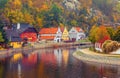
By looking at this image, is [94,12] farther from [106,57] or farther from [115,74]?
[115,74]

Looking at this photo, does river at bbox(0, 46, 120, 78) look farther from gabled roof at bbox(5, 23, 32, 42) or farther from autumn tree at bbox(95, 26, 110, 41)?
gabled roof at bbox(5, 23, 32, 42)

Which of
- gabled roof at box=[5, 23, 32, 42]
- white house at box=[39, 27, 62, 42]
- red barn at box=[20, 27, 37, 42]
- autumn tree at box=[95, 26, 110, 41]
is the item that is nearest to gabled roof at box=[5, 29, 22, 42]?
gabled roof at box=[5, 23, 32, 42]

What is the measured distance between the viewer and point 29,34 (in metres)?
104

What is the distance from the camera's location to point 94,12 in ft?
506

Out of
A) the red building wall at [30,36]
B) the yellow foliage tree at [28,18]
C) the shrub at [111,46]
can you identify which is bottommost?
the shrub at [111,46]

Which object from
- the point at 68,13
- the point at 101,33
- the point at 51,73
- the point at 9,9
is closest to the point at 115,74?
the point at 51,73

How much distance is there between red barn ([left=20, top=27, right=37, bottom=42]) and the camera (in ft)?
335

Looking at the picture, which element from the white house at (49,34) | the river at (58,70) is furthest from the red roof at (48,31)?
the river at (58,70)

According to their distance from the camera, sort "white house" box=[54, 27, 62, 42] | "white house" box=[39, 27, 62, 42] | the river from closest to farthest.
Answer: the river → "white house" box=[39, 27, 62, 42] → "white house" box=[54, 27, 62, 42]

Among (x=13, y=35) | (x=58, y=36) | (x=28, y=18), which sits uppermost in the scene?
(x=28, y=18)

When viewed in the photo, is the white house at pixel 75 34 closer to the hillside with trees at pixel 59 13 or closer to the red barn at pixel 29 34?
the hillside with trees at pixel 59 13

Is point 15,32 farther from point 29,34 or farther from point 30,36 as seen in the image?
point 30,36

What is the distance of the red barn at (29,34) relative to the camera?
335ft

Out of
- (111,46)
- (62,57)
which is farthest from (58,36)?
(111,46)
